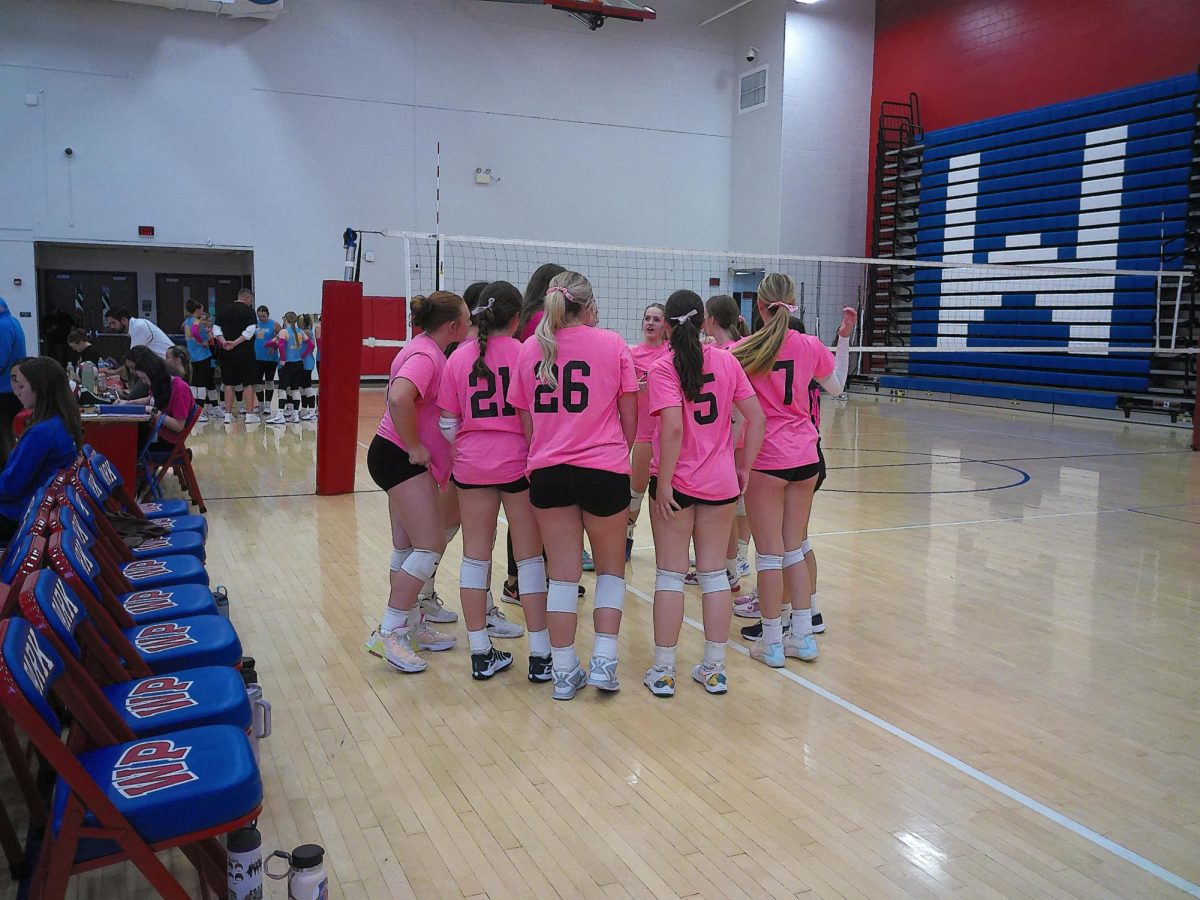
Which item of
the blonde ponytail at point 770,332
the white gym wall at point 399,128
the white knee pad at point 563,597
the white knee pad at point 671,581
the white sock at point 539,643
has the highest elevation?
the white gym wall at point 399,128

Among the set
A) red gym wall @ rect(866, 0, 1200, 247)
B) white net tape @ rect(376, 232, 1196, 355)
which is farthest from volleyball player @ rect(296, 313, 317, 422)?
red gym wall @ rect(866, 0, 1200, 247)

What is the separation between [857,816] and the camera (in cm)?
280

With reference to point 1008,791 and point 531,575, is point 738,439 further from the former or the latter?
point 1008,791

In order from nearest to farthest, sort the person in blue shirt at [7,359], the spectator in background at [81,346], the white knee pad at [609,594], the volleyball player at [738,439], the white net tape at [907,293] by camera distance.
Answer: the white knee pad at [609,594]
the volleyball player at [738,439]
the person in blue shirt at [7,359]
the spectator in background at [81,346]
the white net tape at [907,293]

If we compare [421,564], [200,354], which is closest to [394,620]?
[421,564]

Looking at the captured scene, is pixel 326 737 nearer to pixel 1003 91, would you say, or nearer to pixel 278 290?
pixel 278 290

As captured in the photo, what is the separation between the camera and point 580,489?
11.2 ft

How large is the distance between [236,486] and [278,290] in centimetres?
937

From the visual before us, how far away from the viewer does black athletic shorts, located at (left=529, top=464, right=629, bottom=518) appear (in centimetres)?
341

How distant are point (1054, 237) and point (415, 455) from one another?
14029mm

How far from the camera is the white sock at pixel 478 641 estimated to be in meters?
3.84

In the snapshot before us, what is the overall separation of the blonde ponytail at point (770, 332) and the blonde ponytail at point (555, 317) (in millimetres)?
815

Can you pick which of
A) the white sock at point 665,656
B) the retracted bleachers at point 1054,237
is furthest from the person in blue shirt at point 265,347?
the retracted bleachers at point 1054,237

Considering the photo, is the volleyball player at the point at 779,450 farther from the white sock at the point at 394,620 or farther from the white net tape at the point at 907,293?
the white net tape at the point at 907,293
